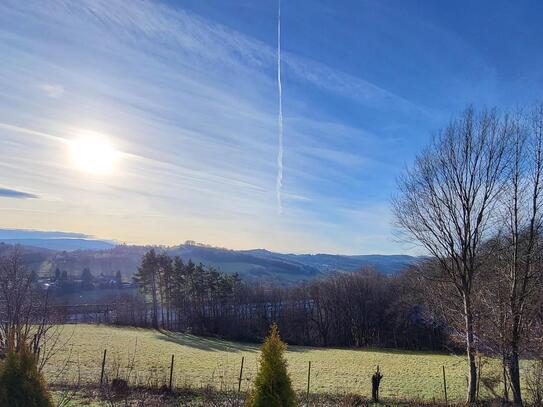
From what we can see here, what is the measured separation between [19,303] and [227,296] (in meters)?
55.2

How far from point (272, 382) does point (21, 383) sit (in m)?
4.03

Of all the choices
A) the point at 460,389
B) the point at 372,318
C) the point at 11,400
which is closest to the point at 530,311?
the point at 460,389

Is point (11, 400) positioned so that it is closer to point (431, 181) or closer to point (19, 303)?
point (19, 303)

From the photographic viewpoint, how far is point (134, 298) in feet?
260

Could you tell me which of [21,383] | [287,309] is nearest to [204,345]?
[287,309]

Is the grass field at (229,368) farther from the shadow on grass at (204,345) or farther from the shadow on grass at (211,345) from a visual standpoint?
the shadow on grass at (211,345)

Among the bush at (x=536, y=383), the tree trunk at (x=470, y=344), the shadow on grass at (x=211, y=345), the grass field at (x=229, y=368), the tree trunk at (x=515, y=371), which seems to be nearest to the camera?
the bush at (x=536, y=383)

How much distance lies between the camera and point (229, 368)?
98.0ft

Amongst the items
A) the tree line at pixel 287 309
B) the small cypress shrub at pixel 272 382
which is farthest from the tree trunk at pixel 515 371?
the tree line at pixel 287 309

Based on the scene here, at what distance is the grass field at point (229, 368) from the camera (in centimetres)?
2012

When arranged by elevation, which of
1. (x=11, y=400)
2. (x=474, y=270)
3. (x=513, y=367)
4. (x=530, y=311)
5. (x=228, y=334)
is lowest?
(x=228, y=334)

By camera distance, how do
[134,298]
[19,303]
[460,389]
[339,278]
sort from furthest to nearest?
1. [134,298]
2. [339,278]
3. [460,389]
4. [19,303]

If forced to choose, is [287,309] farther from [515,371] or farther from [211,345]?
[515,371]

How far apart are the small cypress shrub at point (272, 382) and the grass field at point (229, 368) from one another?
8839 mm
